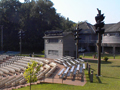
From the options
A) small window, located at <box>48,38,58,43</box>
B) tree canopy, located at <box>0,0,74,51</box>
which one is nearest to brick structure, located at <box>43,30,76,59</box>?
small window, located at <box>48,38,58,43</box>

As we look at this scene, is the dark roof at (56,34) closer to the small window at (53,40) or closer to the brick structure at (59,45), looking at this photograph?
the brick structure at (59,45)

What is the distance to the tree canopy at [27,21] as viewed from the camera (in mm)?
50344

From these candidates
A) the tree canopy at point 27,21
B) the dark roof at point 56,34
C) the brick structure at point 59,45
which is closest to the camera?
the brick structure at point 59,45

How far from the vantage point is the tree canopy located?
1982 inches

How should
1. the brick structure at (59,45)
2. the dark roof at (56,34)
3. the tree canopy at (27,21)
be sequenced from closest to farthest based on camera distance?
the brick structure at (59,45) → the dark roof at (56,34) → the tree canopy at (27,21)

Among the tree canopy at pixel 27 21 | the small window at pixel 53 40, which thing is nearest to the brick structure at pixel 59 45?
A: the small window at pixel 53 40

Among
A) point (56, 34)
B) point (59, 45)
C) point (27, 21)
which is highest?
point (27, 21)

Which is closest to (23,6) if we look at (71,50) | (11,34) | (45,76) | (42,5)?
(42,5)

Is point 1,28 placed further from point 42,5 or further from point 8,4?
point 42,5

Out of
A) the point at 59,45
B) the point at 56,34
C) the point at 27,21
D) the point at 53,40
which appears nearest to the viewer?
the point at 59,45

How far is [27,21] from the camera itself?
169 feet

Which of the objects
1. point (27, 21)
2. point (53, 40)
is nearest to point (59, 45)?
point (53, 40)

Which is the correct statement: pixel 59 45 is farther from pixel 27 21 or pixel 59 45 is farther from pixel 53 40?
pixel 27 21

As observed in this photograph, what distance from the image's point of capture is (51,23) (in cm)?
5344
